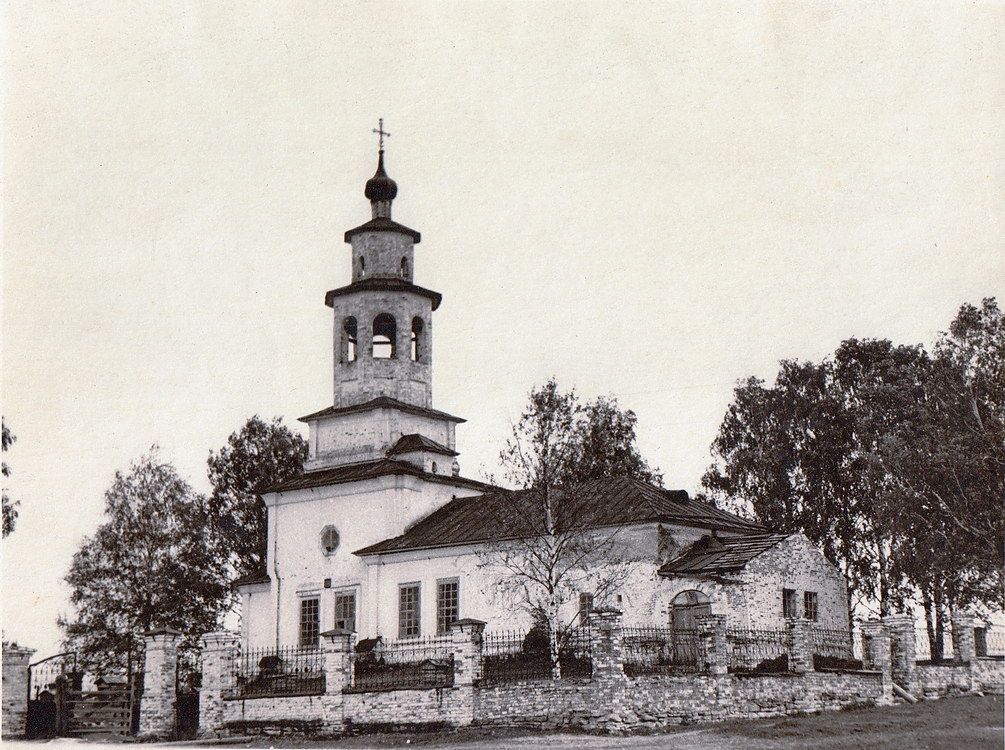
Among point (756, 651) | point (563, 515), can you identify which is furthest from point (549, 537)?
point (756, 651)

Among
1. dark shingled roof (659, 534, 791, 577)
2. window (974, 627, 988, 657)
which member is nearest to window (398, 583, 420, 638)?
dark shingled roof (659, 534, 791, 577)

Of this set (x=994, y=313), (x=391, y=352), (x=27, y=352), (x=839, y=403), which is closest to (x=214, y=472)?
(x=391, y=352)

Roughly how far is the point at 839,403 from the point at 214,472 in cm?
1845

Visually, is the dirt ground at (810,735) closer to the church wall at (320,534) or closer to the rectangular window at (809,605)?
the rectangular window at (809,605)

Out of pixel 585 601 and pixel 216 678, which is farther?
pixel 585 601

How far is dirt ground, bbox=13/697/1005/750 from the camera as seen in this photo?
1770 centimetres

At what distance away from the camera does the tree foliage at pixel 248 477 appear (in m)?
40.0

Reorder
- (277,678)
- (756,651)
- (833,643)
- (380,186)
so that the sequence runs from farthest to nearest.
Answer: (380,186) < (833,643) < (277,678) < (756,651)

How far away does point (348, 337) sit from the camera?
32938mm

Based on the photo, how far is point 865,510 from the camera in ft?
105

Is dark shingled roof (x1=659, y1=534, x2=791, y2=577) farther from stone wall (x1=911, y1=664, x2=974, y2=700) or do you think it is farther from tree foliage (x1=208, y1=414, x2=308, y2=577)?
tree foliage (x1=208, y1=414, x2=308, y2=577)

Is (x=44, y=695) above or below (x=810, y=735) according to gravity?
above

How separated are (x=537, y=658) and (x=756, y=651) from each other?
3.86 m

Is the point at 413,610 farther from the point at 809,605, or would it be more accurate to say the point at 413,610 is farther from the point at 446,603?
the point at 809,605
